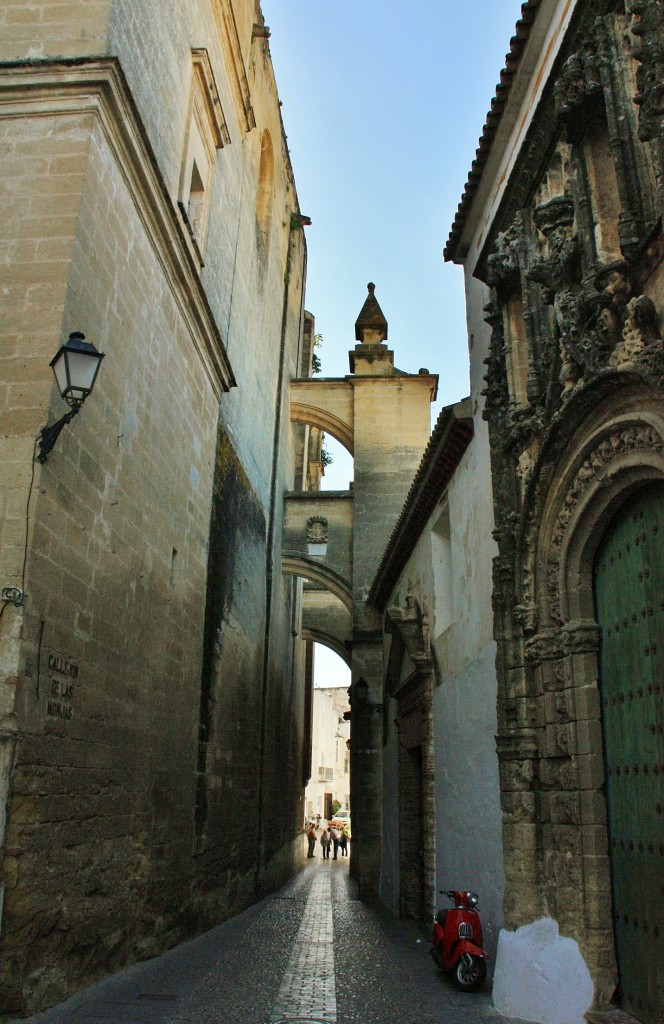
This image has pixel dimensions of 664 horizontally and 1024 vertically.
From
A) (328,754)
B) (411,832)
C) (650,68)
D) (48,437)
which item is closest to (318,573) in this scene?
(411,832)

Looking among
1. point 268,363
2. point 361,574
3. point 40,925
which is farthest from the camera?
point 361,574

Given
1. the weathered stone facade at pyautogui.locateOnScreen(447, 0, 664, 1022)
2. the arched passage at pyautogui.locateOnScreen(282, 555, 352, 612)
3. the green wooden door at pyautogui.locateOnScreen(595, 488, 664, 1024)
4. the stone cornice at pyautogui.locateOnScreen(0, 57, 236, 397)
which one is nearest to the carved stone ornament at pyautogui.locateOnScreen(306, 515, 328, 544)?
the arched passage at pyautogui.locateOnScreen(282, 555, 352, 612)

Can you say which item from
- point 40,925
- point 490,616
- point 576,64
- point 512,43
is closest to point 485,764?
point 490,616

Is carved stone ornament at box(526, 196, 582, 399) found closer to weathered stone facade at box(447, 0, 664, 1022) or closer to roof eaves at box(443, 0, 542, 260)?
weathered stone facade at box(447, 0, 664, 1022)

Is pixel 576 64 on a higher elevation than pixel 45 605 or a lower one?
higher

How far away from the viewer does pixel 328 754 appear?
157 ft

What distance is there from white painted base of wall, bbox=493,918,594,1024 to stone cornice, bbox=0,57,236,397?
19.4ft

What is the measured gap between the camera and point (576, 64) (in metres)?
5.12

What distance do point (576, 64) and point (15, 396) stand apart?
4.00 m

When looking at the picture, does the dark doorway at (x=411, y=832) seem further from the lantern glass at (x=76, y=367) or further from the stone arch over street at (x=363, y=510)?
the lantern glass at (x=76, y=367)

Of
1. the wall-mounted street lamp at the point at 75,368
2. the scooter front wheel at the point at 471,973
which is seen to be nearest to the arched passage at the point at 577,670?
the scooter front wheel at the point at 471,973

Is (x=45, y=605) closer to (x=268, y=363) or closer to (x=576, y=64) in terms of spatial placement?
(x=576, y=64)

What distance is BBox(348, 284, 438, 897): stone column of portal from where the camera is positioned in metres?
15.3

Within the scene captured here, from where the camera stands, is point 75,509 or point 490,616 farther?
point 490,616
